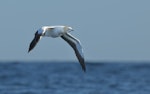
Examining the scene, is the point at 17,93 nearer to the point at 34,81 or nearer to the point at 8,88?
the point at 8,88

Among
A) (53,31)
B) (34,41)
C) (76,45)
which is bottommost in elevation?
(76,45)

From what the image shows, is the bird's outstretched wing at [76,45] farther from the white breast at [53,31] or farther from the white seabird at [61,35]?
the white breast at [53,31]

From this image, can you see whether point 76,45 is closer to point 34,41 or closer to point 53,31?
point 53,31

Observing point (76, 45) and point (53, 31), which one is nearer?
point (53, 31)

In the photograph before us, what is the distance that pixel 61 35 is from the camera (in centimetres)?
2919

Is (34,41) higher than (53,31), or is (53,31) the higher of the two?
(34,41)

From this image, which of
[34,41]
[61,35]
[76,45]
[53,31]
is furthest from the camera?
[76,45]

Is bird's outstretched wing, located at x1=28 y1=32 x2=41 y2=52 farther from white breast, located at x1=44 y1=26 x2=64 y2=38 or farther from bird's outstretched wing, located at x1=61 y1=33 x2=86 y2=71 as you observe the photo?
bird's outstretched wing, located at x1=61 y1=33 x2=86 y2=71

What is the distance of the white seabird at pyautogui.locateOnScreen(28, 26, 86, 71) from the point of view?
2620cm

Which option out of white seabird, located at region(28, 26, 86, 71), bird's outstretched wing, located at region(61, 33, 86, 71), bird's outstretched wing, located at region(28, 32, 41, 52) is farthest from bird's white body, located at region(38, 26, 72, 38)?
bird's outstretched wing, located at region(61, 33, 86, 71)

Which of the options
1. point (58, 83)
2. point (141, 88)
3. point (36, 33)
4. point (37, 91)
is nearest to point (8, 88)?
point (37, 91)

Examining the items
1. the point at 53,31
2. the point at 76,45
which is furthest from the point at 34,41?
the point at 76,45

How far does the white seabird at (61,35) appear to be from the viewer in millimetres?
26195

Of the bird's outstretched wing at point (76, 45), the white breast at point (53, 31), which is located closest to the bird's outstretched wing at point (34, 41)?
the white breast at point (53, 31)
